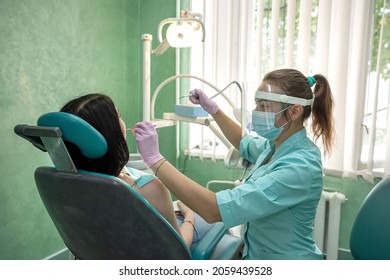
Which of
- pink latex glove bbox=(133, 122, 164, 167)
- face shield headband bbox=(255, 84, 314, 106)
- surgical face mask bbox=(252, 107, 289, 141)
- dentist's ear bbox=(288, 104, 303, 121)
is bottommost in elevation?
pink latex glove bbox=(133, 122, 164, 167)

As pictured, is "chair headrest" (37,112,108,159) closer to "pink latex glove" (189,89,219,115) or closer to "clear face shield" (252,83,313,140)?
"clear face shield" (252,83,313,140)

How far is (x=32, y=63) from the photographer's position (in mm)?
1847

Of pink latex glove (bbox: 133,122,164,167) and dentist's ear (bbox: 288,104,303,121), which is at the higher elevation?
dentist's ear (bbox: 288,104,303,121)

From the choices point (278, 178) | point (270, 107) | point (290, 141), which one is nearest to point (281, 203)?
point (278, 178)

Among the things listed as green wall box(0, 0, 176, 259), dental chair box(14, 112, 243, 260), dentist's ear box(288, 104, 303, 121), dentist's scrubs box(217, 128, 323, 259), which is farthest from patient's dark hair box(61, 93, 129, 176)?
green wall box(0, 0, 176, 259)

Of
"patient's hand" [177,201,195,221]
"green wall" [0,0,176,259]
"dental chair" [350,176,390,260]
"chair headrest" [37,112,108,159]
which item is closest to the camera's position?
"chair headrest" [37,112,108,159]

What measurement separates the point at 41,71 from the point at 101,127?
106 centimetres

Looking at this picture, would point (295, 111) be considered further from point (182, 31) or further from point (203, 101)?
point (182, 31)

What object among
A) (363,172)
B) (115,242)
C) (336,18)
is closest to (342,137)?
(363,172)

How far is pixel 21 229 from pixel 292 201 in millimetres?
1583

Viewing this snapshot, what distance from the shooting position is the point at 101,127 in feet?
3.56

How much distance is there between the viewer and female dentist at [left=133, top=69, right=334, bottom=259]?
112 centimetres

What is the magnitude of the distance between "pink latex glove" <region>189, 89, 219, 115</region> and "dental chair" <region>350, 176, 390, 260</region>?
2.64 ft

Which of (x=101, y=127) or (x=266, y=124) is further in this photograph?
(x=266, y=124)
